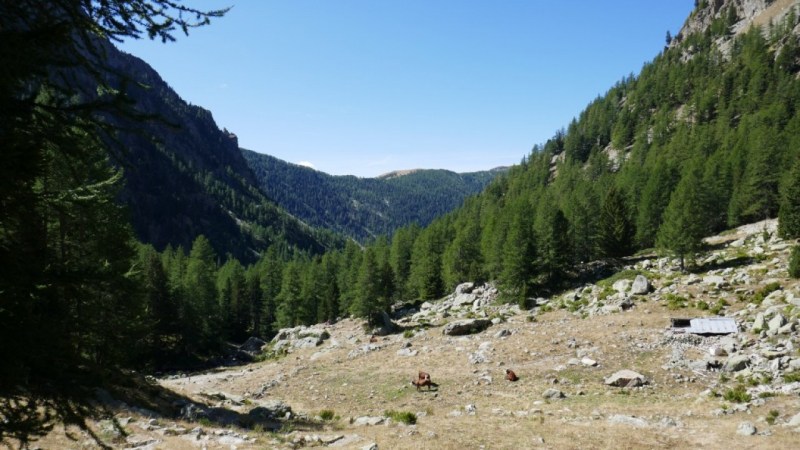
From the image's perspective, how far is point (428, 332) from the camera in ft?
142

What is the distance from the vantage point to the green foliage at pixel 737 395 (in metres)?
17.5

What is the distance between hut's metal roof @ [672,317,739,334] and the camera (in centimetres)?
2642

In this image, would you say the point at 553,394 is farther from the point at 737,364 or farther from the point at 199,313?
the point at 199,313

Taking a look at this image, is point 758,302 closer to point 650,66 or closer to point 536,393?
point 536,393

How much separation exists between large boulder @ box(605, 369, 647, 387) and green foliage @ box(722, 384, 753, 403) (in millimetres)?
3843

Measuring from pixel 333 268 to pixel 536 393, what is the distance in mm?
64892

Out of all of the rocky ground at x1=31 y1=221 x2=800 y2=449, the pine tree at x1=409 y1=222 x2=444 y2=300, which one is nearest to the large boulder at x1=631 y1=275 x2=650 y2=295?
the rocky ground at x1=31 y1=221 x2=800 y2=449

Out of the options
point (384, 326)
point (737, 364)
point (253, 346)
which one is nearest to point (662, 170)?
point (384, 326)

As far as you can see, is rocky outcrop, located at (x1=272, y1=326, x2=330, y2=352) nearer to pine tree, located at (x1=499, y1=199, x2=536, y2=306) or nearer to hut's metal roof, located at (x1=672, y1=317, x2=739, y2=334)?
pine tree, located at (x1=499, y1=199, x2=536, y2=306)

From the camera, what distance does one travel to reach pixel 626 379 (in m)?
22.2

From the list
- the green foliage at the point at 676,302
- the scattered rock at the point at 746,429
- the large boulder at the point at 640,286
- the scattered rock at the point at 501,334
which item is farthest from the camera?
the large boulder at the point at 640,286

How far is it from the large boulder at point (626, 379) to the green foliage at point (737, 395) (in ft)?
→ 12.6

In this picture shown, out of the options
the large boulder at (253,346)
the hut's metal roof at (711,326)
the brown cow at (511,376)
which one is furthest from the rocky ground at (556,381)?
the large boulder at (253,346)

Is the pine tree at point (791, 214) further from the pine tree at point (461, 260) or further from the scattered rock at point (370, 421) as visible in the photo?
the scattered rock at point (370, 421)
